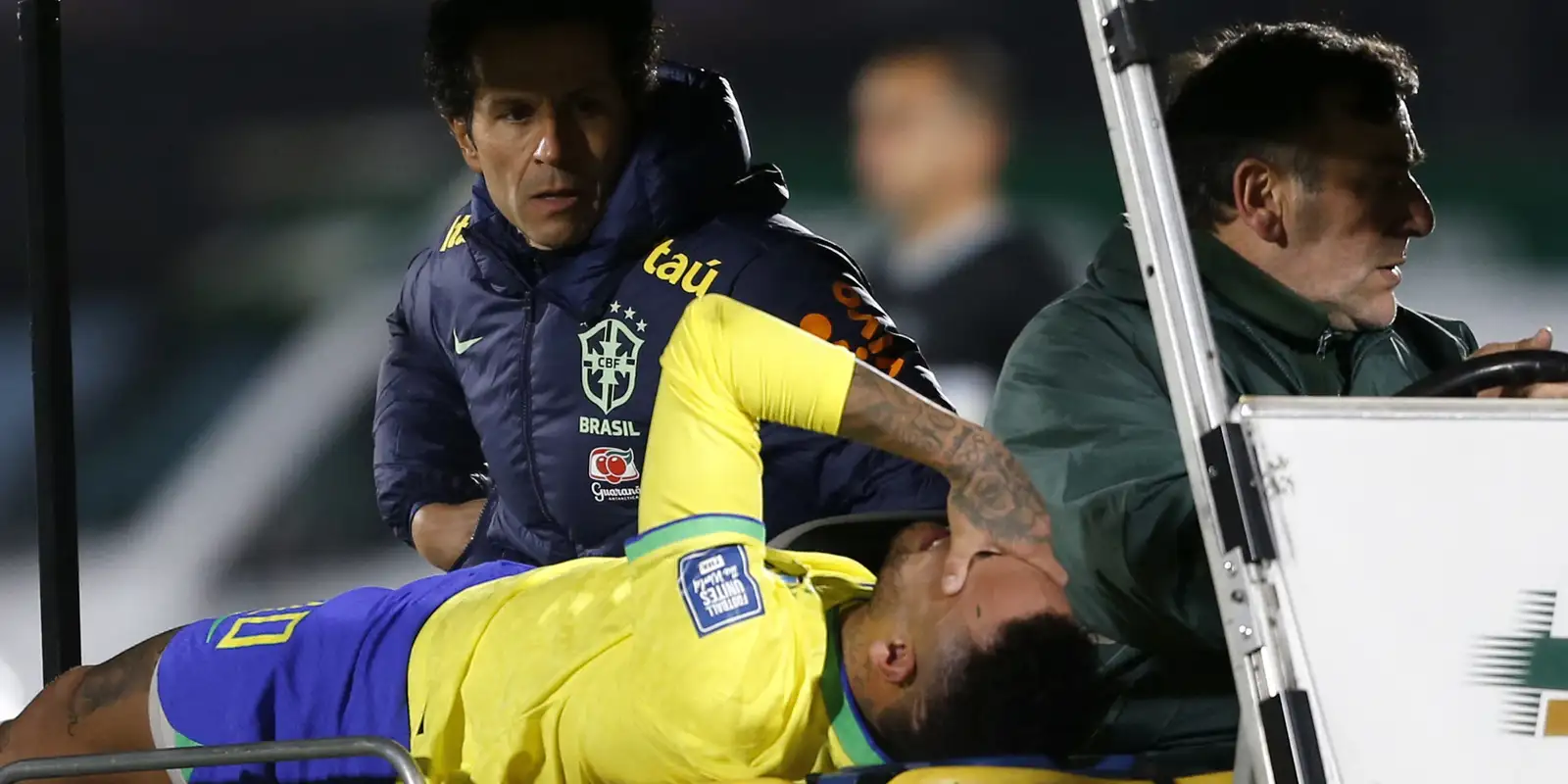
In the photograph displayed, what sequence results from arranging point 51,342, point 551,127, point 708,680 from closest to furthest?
1. point 708,680
2. point 551,127
3. point 51,342

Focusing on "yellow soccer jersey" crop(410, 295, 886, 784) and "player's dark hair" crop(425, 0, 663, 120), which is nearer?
"yellow soccer jersey" crop(410, 295, 886, 784)

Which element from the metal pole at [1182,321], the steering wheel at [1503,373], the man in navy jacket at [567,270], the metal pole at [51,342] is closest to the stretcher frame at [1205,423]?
the metal pole at [1182,321]

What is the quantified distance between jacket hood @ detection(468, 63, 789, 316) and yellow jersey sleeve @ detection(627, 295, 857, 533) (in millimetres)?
476

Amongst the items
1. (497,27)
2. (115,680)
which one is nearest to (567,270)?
(497,27)

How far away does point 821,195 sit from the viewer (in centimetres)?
238

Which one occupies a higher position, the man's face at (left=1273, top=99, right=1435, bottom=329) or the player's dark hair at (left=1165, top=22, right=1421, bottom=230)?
the player's dark hair at (left=1165, top=22, right=1421, bottom=230)

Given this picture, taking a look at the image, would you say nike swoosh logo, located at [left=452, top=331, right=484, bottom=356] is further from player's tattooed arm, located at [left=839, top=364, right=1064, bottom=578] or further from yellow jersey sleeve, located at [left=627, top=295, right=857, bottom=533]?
player's tattooed arm, located at [left=839, top=364, right=1064, bottom=578]

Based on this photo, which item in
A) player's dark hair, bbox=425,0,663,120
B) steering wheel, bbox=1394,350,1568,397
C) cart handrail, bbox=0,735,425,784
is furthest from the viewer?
player's dark hair, bbox=425,0,663,120

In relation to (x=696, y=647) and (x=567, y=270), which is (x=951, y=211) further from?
(x=696, y=647)

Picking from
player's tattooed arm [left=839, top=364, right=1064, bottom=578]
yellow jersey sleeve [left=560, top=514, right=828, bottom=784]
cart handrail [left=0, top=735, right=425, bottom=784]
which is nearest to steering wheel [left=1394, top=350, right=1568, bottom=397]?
player's tattooed arm [left=839, top=364, right=1064, bottom=578]

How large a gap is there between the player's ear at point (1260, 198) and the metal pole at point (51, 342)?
1878 millimetres

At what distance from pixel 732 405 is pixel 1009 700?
1.73 ft

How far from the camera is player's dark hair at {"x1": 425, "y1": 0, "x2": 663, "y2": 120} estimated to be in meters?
2.47

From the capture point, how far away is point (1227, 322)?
6.66 feet
